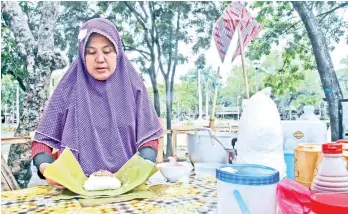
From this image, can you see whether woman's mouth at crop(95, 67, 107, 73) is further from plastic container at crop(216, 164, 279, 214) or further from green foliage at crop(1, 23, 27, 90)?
green foliage at crop(1, 23, 27, 90)

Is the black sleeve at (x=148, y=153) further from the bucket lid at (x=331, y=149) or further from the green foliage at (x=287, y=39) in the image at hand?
the green foliage at (x=287, y=39)

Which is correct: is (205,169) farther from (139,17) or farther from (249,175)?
(139,17)

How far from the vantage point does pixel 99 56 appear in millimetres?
1010

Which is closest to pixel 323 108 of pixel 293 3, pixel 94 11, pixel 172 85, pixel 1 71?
pixel 293 3

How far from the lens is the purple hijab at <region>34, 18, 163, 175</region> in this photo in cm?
99

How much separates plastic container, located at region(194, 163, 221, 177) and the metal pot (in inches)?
→ 0.5

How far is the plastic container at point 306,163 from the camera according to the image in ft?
1.97

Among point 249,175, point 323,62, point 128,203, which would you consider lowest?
point 128,203

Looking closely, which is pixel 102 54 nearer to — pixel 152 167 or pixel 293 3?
pixel 152 167

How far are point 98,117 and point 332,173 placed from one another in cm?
74

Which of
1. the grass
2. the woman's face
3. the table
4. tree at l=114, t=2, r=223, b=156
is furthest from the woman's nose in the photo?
tree at l=114, t=2, r=223, b=156

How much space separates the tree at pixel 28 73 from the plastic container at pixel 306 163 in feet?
10.9

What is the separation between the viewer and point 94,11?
Answer: 167 inches

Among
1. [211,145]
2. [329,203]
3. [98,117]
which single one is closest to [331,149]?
[329,203]
